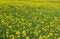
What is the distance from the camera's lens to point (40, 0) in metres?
20.8

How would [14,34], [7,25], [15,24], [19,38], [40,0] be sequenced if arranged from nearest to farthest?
[19,38]
[14,34]
[7,25]
[15,24]
[40,0]

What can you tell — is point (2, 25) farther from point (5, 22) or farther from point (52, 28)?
point (52, 28)

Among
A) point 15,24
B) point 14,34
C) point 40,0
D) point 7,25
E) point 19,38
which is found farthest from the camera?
point 40,0

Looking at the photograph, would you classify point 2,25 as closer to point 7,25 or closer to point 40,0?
point 7,25

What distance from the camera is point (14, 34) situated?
845 cm

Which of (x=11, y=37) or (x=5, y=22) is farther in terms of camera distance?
(x=5, y=22)

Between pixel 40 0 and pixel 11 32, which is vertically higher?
pixel 11 32

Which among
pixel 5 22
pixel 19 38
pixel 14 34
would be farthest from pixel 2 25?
pixel 19 38

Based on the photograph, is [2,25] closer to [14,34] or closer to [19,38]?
[14,34]

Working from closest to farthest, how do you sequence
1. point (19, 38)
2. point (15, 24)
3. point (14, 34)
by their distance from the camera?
1. point (19, 38)
2. point (14, 34)
3. point (15, 24)

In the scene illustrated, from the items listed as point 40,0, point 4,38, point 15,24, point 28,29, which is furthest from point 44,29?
point 40,0

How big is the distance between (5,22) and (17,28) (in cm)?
66

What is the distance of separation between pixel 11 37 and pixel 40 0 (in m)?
13.0

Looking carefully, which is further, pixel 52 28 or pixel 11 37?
pixel 52 28
